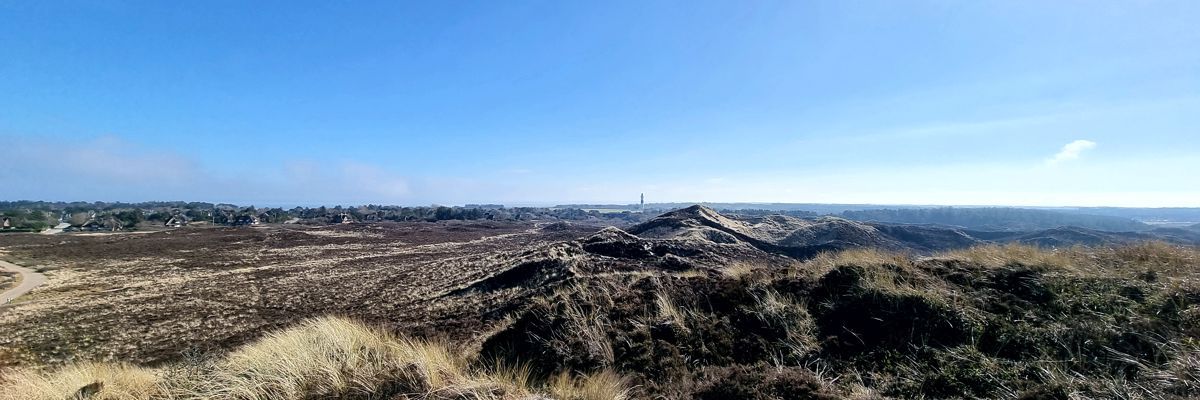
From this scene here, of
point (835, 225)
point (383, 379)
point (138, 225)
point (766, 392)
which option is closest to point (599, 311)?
point (766, 392)

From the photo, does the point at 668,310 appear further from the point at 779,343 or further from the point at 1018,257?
the point at 1018,257

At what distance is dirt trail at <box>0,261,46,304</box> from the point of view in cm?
1953

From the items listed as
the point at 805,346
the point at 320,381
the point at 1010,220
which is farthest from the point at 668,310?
the point at 1010,220

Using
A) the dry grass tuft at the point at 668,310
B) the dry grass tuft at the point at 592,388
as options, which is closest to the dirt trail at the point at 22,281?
the dry grass tuft at the point at 592,388

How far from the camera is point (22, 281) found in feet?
76.2

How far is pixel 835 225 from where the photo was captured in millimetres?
41969

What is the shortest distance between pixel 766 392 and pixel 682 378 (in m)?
1.12

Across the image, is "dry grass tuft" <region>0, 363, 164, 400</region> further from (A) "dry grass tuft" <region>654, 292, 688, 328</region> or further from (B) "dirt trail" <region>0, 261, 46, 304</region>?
(B) "dirt trail" <region>0, 261, 46, 304</region>

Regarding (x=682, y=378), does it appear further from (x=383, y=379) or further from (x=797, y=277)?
(x=797, y=277)

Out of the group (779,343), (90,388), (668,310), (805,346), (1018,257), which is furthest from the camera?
(1018,257)

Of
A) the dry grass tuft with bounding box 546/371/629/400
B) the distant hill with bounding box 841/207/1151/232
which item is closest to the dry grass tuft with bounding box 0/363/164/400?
the dry grass tuft with bounding box 546/371/629/400

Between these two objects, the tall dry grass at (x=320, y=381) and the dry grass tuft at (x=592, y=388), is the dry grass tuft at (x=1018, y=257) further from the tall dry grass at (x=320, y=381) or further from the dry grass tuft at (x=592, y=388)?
the tall dry grass at (x=320, y=381)

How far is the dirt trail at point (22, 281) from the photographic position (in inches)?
769

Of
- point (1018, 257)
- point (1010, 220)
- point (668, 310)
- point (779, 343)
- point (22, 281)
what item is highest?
point (1018, 257)
